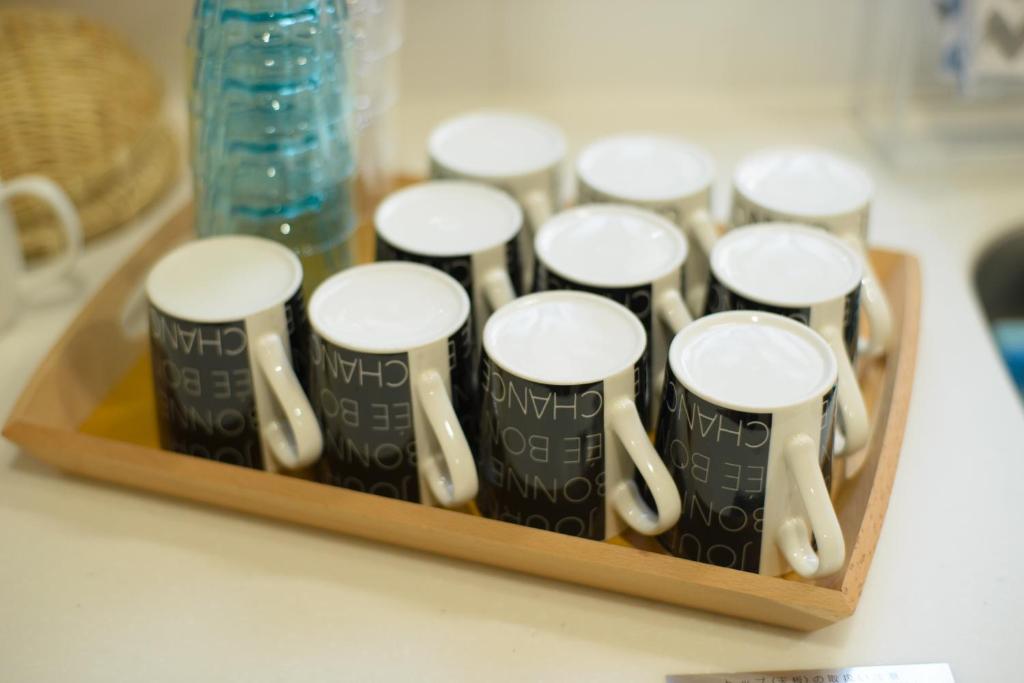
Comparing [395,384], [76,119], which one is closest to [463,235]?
[395,384]

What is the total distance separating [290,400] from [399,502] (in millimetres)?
85

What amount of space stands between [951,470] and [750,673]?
22cm

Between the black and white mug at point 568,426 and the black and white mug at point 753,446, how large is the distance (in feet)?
0.06

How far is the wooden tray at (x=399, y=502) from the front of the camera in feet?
1.90

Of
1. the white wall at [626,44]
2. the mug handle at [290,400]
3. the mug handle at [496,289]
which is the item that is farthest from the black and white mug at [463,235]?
the white wall at [626,44]

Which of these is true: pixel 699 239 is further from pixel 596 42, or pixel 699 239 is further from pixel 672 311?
pixel 596 42

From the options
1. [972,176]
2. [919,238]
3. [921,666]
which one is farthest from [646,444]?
[972,176]

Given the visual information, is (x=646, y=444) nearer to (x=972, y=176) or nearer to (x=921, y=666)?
(x=921, y=666)

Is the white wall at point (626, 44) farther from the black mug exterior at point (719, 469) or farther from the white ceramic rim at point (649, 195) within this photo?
the black mug exterior at point (719, 469)

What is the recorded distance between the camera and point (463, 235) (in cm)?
72

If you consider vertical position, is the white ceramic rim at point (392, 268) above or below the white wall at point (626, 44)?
below

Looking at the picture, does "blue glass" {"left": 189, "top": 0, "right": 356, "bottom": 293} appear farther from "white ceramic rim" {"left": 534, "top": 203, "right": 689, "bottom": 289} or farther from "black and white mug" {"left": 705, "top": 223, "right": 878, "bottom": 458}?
"black and white mug" {"left": 705, "top": 223, "right": 878, "bottom": 458}

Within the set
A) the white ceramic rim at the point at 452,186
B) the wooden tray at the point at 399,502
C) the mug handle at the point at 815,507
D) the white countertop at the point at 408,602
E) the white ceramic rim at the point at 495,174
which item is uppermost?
the white ceramic rim at the point at 495,174

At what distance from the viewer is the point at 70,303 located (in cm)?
85
